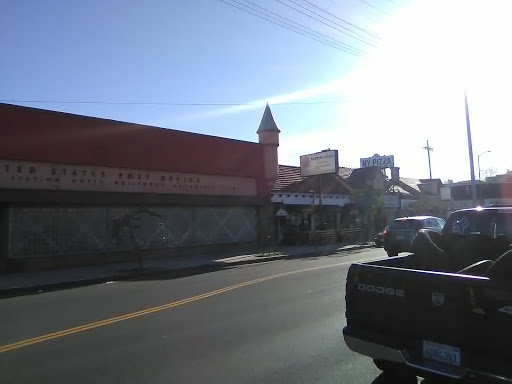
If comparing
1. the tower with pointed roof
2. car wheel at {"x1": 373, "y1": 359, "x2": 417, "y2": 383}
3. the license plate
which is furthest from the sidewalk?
the license plate

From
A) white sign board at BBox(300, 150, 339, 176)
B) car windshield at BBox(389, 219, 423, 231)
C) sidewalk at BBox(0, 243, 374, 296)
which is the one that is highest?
white sign board at BBox(300, 150, 339, 176)

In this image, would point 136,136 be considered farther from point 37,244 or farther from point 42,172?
point 37,244

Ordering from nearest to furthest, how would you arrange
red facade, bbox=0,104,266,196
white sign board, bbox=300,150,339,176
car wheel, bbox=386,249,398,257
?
red facade, bbox=0,104,266,196
car wheel, bbox=386,249,398,257
white sign board, bbox=300,150,339,176

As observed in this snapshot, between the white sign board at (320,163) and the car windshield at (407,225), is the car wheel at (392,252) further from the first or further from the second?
the white sign board at (320,163)

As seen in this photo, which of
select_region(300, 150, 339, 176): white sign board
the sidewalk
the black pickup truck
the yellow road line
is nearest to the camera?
the black pickup truck

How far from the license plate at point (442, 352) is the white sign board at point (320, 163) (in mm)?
29152

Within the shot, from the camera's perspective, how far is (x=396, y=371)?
5262 mm

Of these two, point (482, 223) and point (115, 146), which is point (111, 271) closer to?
point (115, 146)

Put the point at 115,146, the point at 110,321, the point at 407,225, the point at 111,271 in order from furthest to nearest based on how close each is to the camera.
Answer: the point at 115,146 < the point at 407,225 < the point at 111,271 < the point at 110,321

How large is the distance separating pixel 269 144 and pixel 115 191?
33.5ft

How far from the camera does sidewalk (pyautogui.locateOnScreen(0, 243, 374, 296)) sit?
46.8 feet

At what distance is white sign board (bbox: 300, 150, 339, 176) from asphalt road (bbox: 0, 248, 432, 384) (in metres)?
21.5

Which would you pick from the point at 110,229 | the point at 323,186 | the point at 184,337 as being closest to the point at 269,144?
the point at 323,186

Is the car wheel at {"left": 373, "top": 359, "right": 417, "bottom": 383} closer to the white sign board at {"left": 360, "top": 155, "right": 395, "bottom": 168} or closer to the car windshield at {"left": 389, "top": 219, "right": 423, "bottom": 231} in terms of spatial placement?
the car windshield at {"left": 389, "top": 219, "right": 423, "bottom": 231}
